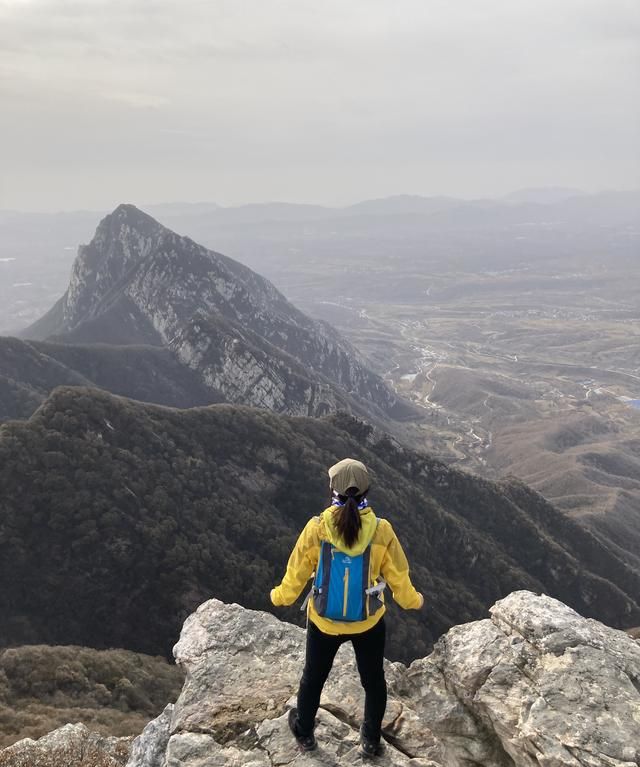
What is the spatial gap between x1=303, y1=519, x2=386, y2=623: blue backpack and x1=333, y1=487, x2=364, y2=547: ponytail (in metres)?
0.34

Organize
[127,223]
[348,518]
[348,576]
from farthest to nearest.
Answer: [127,223]
[348,576]
[348,518]

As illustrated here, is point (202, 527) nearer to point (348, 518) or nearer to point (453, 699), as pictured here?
point (453, 699)

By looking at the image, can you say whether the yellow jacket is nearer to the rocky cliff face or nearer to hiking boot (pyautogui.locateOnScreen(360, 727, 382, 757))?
hiking boot (pyautogui.locateOnScreen(360, 727, 382, 757))

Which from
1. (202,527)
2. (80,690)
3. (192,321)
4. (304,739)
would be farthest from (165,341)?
(304,739)

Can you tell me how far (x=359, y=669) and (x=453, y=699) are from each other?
4967 millimetres

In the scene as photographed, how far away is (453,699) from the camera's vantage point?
12781 millimetres

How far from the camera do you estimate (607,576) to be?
7162 centimetres

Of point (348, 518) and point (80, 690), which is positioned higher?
point (348, 518)

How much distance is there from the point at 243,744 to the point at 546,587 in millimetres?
61058

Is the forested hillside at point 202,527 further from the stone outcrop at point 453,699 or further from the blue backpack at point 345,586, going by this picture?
the blue backpack at point 345,586

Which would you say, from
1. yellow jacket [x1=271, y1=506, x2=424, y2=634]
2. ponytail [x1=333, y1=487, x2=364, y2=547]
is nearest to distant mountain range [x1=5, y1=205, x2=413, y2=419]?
yellow jacket [x1=271, y1=506, x2=424, y2=634]

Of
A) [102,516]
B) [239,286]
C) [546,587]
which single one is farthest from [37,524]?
[239,286]

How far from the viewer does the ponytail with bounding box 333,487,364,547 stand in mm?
8383

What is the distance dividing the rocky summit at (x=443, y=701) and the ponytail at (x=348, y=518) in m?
5.03
